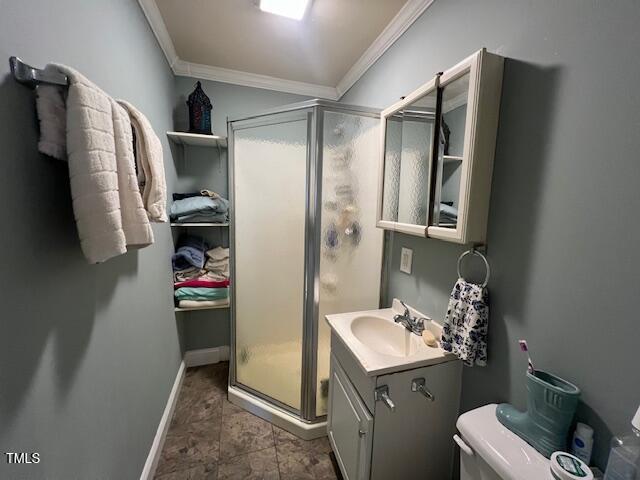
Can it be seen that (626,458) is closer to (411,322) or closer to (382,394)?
(382,394)

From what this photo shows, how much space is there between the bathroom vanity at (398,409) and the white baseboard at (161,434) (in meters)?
0.96

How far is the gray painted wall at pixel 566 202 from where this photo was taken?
613 millimetres

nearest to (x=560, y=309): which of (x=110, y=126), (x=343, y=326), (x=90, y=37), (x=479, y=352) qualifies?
(x=479, y=352)

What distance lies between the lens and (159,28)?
1513 millimetres

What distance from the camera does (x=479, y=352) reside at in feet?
3.09

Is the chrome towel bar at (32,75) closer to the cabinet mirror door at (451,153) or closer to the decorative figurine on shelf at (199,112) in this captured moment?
the cabinet mirror door at (451,153)

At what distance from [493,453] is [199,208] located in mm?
1954

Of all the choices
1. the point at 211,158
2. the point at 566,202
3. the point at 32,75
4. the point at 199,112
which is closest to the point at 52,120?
the point at 32,75

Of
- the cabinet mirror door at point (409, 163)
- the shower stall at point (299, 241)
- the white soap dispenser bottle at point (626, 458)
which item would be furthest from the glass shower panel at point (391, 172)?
the white soap dispenser bottle at point (626, 458)

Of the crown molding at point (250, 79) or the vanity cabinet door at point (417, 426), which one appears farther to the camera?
the crown molding at point (250, 79)

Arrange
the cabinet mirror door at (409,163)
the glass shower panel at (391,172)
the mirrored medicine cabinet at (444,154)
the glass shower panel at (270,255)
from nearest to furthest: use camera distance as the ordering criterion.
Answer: the mirrored medicine cabinet at (444,154)
the cabinet mirror door at (409,163)
the glass shower panel at (391,172)
the glass shower panel at (270,255)

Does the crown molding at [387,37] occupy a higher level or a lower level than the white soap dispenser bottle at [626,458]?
higher

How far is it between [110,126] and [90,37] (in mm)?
444

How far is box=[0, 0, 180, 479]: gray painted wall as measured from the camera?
55cm
